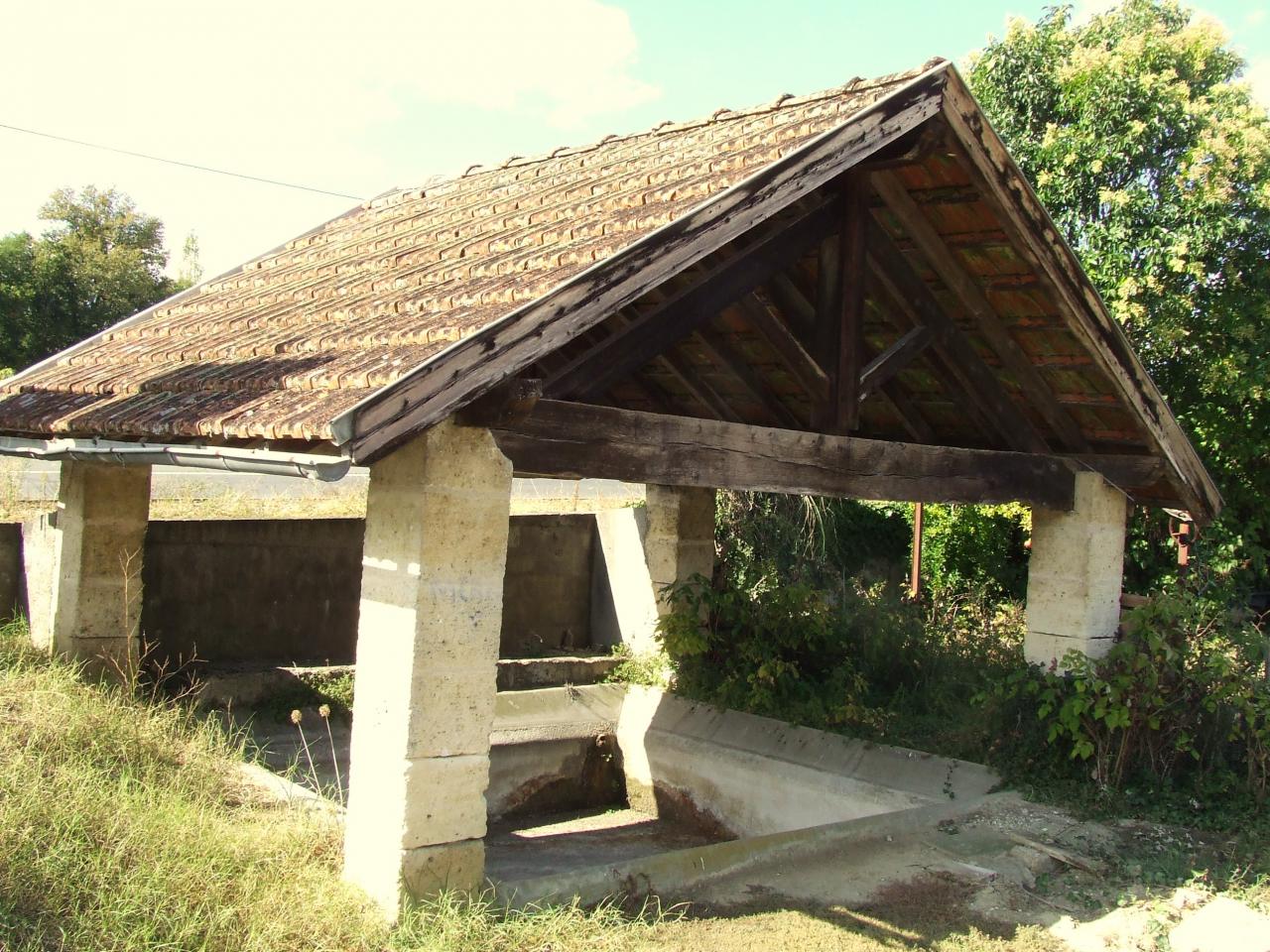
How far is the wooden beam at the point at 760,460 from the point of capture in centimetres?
471

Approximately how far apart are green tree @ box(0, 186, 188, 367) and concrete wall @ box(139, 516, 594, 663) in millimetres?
20926

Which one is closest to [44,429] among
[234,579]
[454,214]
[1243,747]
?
[454,214]

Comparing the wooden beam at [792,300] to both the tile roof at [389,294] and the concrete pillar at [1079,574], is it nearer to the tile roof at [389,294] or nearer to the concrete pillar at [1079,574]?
the tile roof at [389,294]

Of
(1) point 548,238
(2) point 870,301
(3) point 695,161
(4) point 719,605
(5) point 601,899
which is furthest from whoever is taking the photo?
(4) point 719,605

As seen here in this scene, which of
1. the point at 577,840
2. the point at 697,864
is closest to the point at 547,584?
the point at 577,840

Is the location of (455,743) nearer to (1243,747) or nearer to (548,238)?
(548,238)

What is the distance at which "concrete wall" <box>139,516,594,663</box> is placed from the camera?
9.29 metres

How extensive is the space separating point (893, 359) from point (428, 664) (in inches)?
122

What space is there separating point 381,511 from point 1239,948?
394cm

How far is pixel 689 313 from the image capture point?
5.09 metres

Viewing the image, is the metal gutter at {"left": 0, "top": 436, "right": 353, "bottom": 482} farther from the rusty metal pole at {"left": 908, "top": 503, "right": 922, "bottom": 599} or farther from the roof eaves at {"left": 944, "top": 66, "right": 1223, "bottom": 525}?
the rusty metal pole at {"left": 908, "top": 503, "right": 922, "bottom": 599}

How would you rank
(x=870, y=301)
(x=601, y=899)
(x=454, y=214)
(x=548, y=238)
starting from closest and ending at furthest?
1. (x=601, y=899)
2. (x=548, y=238)
3. (x=870, y=301)
4. (x=454, y=214)

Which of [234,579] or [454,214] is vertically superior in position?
[454,214]

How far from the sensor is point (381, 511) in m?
4.43
